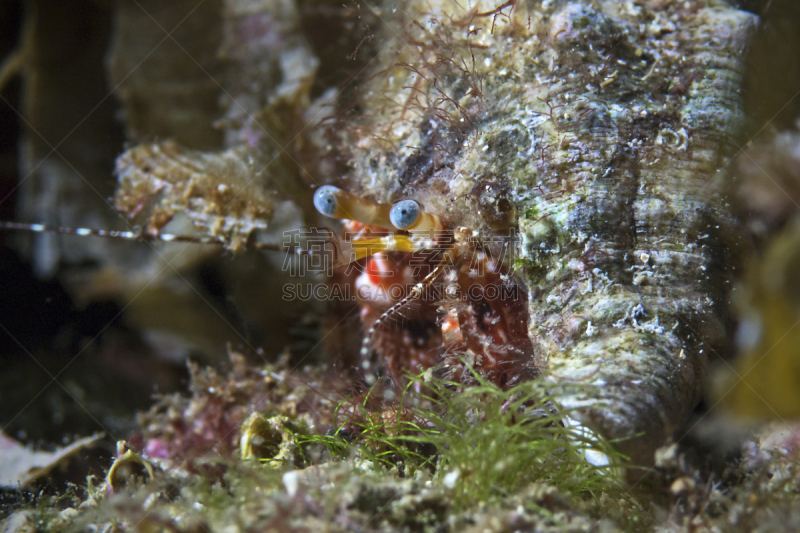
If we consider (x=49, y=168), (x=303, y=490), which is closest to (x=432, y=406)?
(x=303, y=490)

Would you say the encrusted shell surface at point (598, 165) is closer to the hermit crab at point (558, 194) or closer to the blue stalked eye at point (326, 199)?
the hermit crab at point (558, 194)

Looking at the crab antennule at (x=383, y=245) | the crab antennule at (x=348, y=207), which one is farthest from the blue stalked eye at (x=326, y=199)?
the crab antennule at (x=383, y=245)

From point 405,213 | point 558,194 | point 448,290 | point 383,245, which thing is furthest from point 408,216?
point 558,194

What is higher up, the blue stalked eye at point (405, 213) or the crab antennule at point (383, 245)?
the blue stalked eye at point (405, 213)

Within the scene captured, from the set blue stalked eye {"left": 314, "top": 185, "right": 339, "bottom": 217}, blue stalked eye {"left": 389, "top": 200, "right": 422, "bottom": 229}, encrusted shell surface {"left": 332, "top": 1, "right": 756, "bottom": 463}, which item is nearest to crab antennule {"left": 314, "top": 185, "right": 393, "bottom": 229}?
blue stalked eye {"left": 314, "top": 185, "right": 339, "bottom": 217}

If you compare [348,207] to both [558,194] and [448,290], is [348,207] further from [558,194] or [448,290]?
[558,194]

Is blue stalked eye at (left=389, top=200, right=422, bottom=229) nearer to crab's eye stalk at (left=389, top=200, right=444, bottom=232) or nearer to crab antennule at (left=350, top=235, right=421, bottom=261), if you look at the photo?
crab's eye stalk at (left=389, top=200, right=444, bottom=232)
